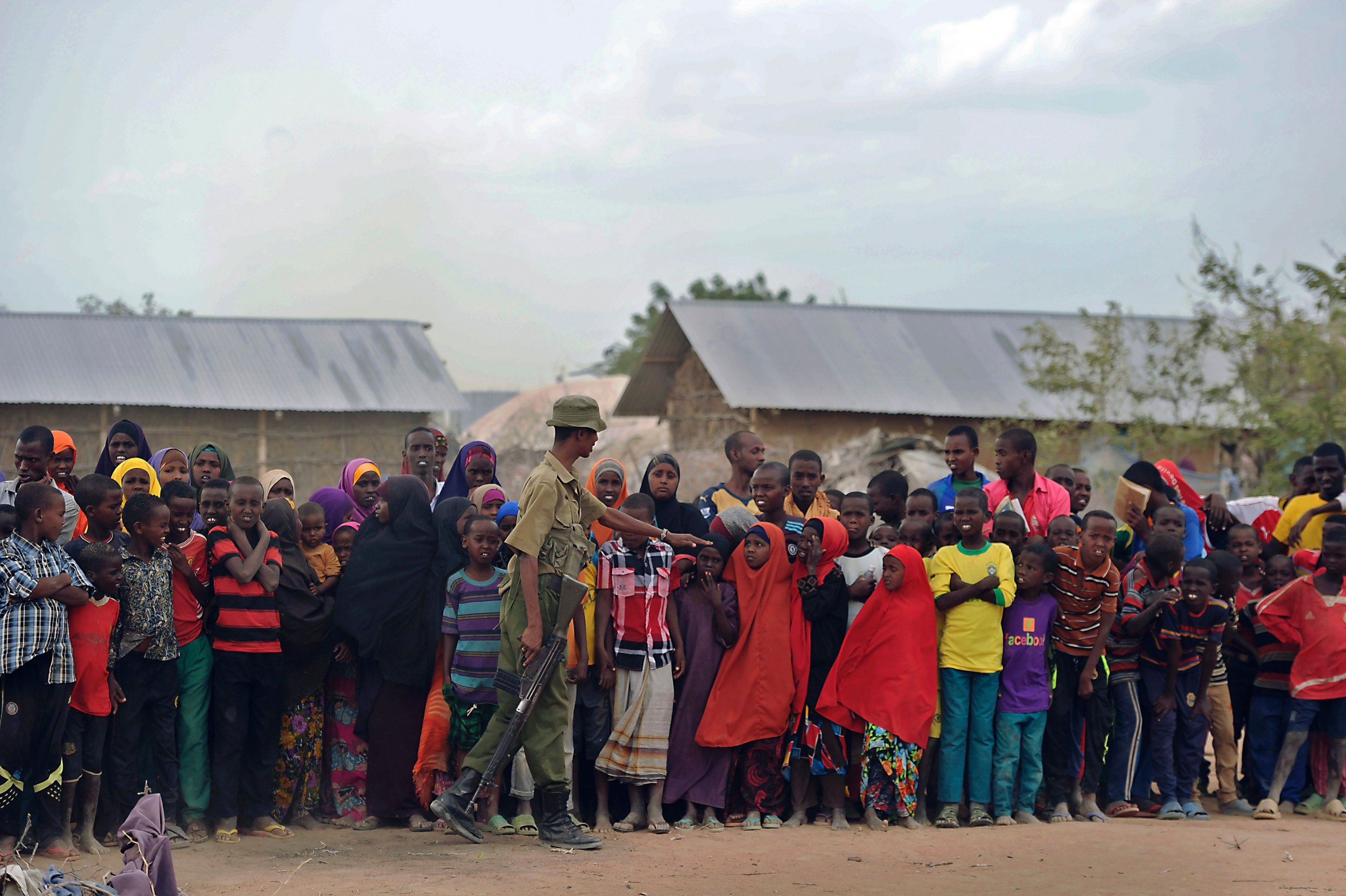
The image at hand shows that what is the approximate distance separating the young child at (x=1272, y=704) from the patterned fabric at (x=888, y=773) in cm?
226

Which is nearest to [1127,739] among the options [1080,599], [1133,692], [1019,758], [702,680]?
[1133,692]

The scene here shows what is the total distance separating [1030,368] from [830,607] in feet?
54.4

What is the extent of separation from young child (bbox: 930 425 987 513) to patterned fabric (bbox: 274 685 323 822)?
331 cm

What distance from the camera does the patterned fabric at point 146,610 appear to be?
4.93 meters

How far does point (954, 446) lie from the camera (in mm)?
6508

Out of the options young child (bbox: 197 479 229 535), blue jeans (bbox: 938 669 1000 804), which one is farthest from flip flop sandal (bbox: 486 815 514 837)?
blue jeans (bbox: 938 669 1000 804)

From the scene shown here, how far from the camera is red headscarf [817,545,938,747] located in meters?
5.77

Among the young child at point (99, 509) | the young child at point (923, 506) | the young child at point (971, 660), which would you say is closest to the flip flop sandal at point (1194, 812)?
the young child at point (971, 660)

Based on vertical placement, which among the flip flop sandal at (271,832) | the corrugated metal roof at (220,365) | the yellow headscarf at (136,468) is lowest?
the flip flop sandal at (271,832)

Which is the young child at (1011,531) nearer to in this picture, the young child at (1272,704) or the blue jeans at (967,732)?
the blue jeans at (967,732)

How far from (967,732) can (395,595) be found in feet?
9.40

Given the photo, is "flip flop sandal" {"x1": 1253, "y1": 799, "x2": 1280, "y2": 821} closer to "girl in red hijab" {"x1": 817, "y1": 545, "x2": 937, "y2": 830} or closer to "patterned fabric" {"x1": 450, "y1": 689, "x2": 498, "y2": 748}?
"girl in red hijab" {"x1": 817, "y1": 545, "x2": 937, "y2": 830}

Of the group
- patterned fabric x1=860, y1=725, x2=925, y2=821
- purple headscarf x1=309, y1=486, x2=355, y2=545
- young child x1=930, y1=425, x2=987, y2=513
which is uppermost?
young child x1=930, y1=425, x2=987, y2=513

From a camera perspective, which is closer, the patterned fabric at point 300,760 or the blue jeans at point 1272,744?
the patterned fabric at point 300,760
